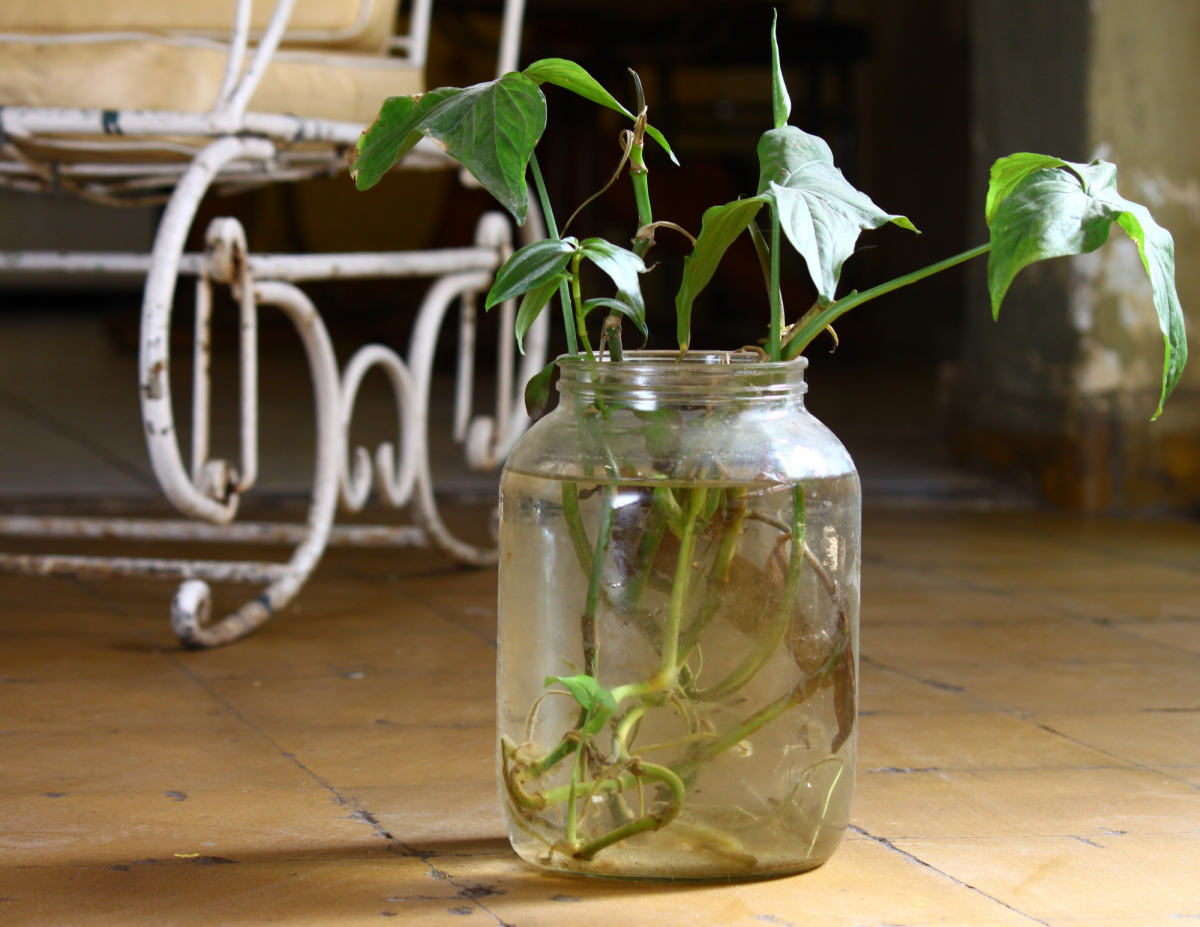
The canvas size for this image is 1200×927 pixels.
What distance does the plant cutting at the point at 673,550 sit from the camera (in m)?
0.79

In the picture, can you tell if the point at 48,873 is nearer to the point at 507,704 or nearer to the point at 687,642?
the point at 507,704

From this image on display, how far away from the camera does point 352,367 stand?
5.61 feet

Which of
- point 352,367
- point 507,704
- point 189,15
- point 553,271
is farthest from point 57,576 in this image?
point 553,271

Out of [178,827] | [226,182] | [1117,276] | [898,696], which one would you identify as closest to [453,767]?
[178,827]

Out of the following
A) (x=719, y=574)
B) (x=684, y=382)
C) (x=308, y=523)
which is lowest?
(x=308, y=523)

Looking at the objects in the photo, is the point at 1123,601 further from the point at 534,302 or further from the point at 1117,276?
the point at 534,302

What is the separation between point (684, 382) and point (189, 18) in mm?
1078

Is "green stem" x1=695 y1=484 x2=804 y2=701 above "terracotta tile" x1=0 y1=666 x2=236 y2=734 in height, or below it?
above

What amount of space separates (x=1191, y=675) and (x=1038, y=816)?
50 cm

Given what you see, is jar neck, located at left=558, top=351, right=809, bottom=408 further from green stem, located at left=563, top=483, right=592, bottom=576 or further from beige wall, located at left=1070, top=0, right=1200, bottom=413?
beige wall, located at left=1070, top=0, right=1200, bottom=413

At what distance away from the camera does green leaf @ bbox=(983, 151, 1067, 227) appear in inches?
30.8

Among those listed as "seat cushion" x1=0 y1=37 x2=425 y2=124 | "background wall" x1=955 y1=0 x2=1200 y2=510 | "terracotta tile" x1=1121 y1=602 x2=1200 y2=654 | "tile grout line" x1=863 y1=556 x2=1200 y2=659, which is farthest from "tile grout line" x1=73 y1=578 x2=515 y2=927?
"background wall" x1=955 y1=0 x2=1200 y2=510

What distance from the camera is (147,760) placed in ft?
3.65

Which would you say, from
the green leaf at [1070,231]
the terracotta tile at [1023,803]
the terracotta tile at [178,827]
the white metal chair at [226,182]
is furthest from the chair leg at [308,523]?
the green leaf at [1070,231]
